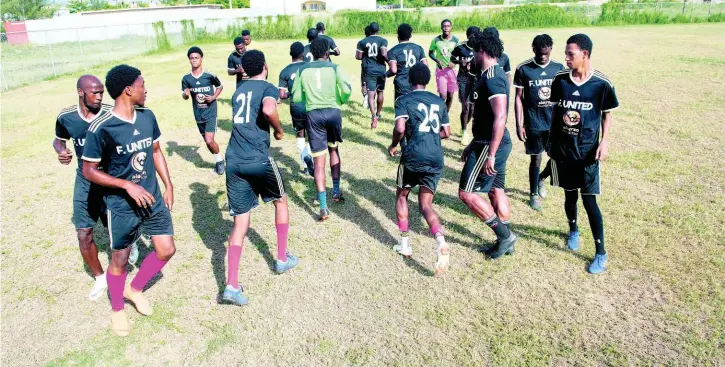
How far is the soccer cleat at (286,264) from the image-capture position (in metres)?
5.39

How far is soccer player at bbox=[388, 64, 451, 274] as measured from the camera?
5059 millimetres

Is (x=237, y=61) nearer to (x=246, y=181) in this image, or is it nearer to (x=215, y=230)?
(x=215, y=230)

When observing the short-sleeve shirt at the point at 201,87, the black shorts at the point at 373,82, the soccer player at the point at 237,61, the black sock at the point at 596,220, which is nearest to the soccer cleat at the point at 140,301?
the short-sleeve shirt at the point at 201,87

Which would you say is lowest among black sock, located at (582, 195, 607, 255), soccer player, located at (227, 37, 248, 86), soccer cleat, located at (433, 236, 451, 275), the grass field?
the grass field

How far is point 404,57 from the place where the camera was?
9516 mm

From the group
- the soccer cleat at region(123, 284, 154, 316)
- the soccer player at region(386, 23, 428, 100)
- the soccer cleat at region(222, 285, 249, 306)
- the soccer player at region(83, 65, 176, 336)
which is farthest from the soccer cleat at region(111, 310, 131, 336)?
the soccer player at region(386, 23, 428, 100)

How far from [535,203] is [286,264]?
3.58 m

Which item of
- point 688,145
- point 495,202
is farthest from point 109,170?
point 688,145

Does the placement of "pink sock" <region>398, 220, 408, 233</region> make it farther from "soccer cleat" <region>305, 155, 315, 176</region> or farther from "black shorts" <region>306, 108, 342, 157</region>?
"soccer cleat" <region>305, 155, 315, 176</region>

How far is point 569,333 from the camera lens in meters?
4.27

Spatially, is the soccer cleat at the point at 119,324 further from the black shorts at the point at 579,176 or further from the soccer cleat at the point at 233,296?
the black shorts at the point at 579,176

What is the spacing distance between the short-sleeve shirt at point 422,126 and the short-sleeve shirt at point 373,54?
572 cm

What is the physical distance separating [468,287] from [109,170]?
11.7ft

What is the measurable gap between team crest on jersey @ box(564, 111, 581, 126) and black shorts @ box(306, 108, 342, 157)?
2.84 meters
